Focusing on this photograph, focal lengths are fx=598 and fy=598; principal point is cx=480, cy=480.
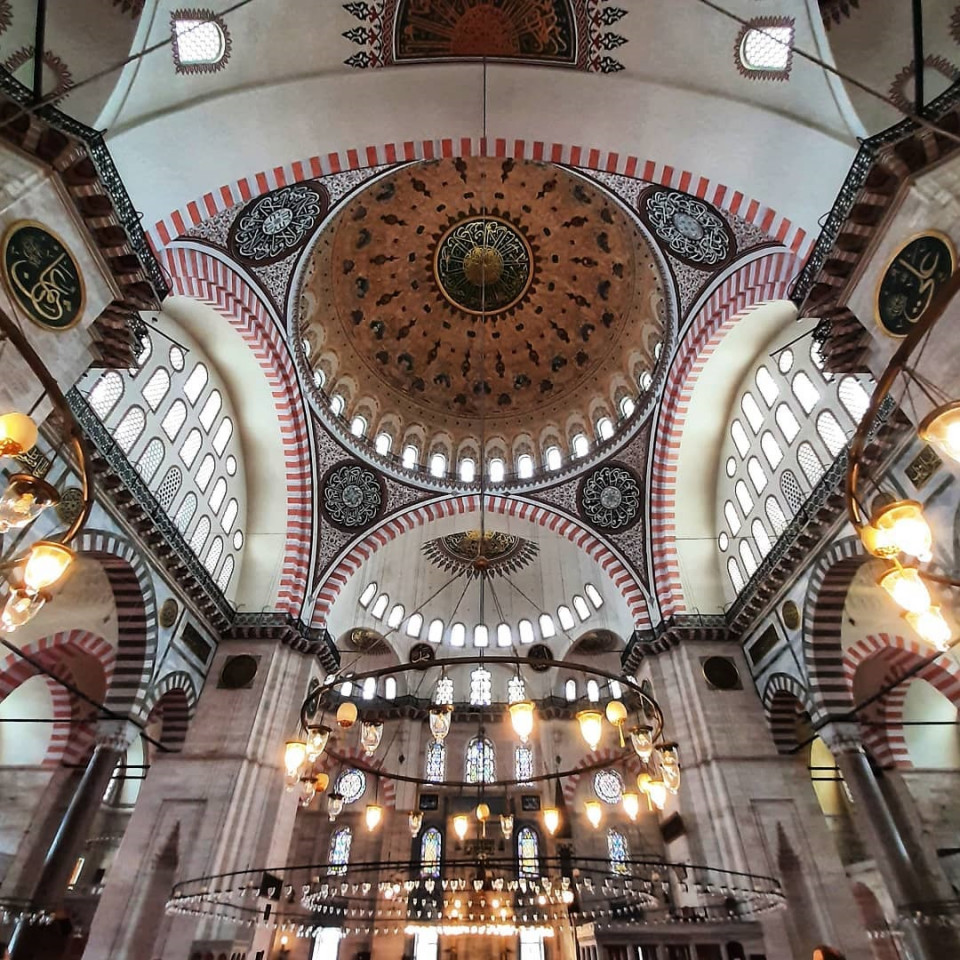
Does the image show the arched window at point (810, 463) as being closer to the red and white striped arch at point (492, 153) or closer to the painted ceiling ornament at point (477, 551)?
the red and white striped arch at point (492, 153)

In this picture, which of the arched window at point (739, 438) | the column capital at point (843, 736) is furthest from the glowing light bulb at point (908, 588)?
the arched window at point (739, 438)

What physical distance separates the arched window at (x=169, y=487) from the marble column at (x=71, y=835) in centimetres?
363

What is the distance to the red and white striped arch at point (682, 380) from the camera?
989 cm

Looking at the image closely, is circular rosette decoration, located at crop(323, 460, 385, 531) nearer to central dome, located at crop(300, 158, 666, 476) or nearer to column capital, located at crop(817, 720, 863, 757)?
central dome, located at crop(300, 158, 666, 476)

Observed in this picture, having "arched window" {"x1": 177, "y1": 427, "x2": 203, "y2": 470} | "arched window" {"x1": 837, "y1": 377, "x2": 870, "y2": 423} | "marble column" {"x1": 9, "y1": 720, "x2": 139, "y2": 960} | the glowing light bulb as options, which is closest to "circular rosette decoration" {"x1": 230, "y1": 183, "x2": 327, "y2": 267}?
"arched window" {"x1": 177, "y1": 427, "x2": 203, "y2": 470}

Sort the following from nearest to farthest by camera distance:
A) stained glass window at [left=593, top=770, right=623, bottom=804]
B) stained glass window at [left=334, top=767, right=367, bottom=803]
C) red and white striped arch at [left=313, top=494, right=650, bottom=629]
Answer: red and white striped arch at [left=313, top=494, right=650, bottom=629]
stained glass window at [left=593, top=770, right=623, bottom=804]
stained glass window at [left=334, top=767, right=367, bottom=803]

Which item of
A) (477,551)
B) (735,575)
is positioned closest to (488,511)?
(477,551)

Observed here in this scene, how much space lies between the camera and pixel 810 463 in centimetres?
1020

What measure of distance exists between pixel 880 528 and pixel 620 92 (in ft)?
20.8

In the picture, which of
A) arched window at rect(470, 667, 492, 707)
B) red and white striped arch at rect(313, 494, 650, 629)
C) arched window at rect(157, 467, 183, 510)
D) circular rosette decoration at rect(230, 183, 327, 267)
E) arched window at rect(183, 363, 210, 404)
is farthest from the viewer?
arched window at rect(470, 667, 492, 707)

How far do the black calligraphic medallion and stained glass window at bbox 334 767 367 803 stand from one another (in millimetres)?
16336

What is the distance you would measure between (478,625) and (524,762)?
13.2 ft

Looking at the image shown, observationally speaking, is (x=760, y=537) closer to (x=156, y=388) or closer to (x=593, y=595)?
(x=593, y=595)

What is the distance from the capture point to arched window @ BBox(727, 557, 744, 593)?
1258cm
